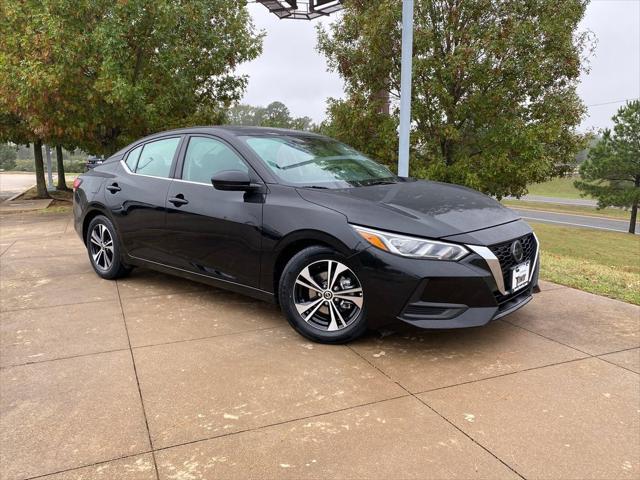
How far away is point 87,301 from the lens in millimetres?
4922

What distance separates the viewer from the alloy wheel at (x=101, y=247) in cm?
551

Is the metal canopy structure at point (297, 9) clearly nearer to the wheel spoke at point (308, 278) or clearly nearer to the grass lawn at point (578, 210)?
the wheel spoke at point (308, 278)

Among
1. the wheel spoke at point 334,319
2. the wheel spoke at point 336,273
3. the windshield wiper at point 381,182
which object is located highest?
the windshield wiper at point 381,182

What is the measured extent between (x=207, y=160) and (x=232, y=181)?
28.8 inches

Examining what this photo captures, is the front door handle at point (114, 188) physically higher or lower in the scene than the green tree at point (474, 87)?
lower

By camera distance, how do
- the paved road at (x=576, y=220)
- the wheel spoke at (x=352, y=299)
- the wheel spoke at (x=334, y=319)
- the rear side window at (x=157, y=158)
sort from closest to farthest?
the wheel spoke at (x=352, y=299) → the wheel spoke at (x=334, y=319) → the rear side window at (x=157, y=158) → the paved road at (x=576, y=220)

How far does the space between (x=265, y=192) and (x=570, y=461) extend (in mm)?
2632

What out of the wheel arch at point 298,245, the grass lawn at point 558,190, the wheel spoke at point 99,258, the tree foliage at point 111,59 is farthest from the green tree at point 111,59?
the grass lawn at point 558,190

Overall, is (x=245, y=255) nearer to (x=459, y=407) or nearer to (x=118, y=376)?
(x=118, y=376)

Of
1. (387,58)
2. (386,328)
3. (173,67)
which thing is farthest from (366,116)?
(386,328)

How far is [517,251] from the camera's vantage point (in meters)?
3.69

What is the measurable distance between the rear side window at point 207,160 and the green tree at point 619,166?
4078 cm

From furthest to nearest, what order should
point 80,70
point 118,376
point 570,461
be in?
point 80,70 → point 118,376 → point 570,461

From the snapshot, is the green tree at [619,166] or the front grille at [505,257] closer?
the front grille at [505,257]
